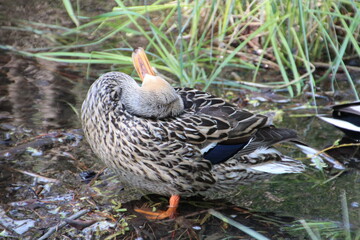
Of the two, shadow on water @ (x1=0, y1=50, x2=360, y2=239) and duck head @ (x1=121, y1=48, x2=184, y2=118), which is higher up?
duck head @ (x1=121, y1=48, x2=184, y2=118)

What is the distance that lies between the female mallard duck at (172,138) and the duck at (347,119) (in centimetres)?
99

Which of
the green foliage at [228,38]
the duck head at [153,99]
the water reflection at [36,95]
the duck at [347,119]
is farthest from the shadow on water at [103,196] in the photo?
the green foliage at [228,38]

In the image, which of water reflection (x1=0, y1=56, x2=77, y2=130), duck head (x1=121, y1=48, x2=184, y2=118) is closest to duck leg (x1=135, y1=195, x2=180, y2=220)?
duck head (x1=121, y1=48, x2=184, y2=118)

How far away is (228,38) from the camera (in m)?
6.43

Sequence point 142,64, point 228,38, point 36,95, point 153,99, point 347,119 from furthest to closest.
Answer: point 228,38 < point 36,95 < point 347,119 < point 142,64 < point 153,99

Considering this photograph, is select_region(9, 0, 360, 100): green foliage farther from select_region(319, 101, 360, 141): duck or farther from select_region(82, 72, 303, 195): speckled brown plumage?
select_region(82, 72, 303, 195): speckled brown plumage

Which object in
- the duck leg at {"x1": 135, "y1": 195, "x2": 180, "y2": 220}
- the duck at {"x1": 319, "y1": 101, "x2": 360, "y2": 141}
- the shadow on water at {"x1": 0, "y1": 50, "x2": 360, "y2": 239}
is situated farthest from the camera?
the duck at {"x1": 319, "y1": 101, "x2": 360, "y2": 141}

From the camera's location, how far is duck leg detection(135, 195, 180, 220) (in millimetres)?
3861

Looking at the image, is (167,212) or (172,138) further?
(167,212)

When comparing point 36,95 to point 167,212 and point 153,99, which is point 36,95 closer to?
point 153,99

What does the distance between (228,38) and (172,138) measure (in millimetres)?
2915

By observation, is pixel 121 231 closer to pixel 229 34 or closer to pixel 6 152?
pixel 6 152

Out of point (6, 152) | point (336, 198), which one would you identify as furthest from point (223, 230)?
point (6, 152)

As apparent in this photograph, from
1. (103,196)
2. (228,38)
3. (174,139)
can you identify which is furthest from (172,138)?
(228,38)
